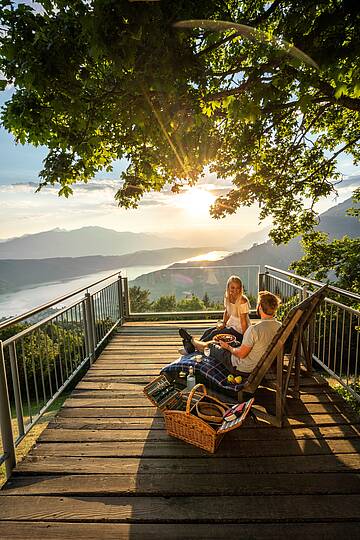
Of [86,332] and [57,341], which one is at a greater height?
[57,341]

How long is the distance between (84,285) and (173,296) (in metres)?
4.91

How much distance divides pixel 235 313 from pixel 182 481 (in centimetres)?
243

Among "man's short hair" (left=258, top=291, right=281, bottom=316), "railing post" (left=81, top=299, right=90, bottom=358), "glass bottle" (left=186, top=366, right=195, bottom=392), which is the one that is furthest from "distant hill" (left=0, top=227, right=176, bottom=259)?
"man's short hair" (left=258, top=291, right=281, bottom=316)

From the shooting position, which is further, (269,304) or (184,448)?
(269,304)

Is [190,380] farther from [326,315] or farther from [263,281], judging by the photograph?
[263,281]

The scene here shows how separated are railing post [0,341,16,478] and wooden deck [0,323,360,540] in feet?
0.30

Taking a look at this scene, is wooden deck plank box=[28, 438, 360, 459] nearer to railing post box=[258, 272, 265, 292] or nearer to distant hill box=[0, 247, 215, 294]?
railing post box=[258, 272, 265, 292]

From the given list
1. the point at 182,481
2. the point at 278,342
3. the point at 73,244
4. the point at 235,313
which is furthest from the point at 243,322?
the point at 73,244

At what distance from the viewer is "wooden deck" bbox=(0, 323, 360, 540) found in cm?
192

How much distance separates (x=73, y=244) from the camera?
157m

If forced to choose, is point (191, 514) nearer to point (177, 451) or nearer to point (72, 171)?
point (177, 451)

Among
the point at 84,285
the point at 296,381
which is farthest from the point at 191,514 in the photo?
the point at 84,285

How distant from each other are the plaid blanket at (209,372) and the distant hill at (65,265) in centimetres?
5745

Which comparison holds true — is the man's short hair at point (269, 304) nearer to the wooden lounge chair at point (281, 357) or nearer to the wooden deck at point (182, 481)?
the wooden lounge chair at point (281, 357)
